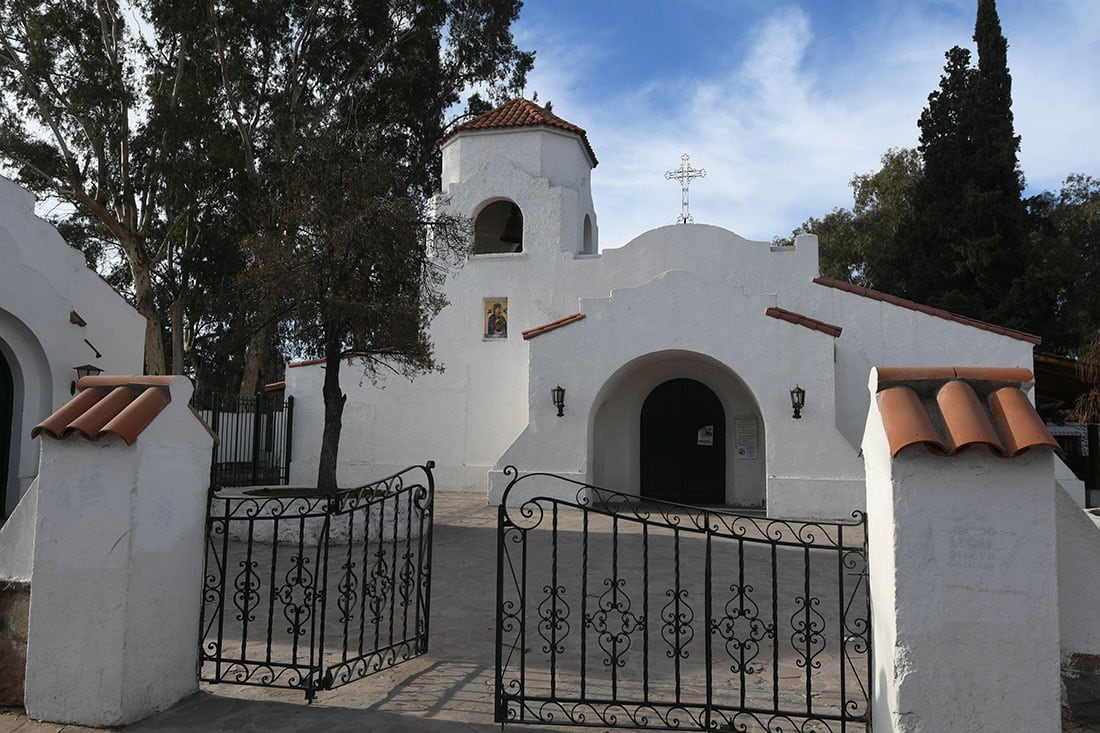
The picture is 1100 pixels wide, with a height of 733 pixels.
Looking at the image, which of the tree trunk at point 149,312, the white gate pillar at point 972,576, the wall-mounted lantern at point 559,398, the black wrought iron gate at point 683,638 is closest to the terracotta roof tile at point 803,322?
the wall-mounted lantern at point 559,398

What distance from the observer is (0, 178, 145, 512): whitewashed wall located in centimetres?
1166

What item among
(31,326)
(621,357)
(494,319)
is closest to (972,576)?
(621,357)

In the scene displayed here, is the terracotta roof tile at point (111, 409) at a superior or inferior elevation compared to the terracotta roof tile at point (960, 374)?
inferior

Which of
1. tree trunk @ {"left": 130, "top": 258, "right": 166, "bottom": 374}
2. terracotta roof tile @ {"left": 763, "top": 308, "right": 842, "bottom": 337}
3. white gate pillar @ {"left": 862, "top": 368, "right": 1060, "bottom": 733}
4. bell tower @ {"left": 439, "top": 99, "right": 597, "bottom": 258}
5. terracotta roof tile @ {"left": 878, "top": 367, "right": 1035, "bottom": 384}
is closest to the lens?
white gate pillar @ {"left": 862, "top": 368, "right": 1060, "bottom": 733}

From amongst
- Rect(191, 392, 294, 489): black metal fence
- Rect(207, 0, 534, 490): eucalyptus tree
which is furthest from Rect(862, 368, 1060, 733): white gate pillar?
Rect(191, 392, 294, 489): black metal fence

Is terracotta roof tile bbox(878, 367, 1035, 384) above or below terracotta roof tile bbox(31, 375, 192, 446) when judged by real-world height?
above

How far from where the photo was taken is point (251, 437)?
18.2 meters

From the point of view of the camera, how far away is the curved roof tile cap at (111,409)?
4.16 metres

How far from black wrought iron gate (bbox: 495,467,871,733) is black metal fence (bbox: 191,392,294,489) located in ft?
31.7

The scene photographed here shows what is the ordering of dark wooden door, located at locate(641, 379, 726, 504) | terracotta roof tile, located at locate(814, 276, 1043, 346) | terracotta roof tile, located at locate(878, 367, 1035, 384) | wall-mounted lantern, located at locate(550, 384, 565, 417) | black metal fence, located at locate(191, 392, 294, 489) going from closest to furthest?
terracotta roof tile, located at locate(878, 367, 1035, 384) < wall-mounted lantern, located at locate(550, 384, 565, 417) < terracotta roof tile, located at locate(814, 276, 1043, 346) < dark wooden door, located at locate(641, 379, 726, 504) < black metal fence, located at locate(191, 392, 294, 489)

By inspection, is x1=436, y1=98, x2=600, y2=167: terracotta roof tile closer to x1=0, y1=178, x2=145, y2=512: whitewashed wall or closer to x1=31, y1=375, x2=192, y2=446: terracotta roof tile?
x1=0, y1=178, x2=145, y2=512: whitewashed wall

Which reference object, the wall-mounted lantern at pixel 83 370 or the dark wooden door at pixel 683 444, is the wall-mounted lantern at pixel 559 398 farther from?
the wall-mounted lantern at pixel 83 370

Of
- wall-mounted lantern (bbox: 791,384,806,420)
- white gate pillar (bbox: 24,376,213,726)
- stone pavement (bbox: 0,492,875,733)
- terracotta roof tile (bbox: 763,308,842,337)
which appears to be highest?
terracotta roof tile (bbox: 763,308,842,337)

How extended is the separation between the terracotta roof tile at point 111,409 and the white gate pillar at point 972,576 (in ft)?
12.0
